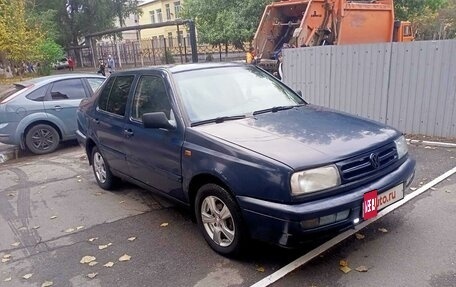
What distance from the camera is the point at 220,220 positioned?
350 cm

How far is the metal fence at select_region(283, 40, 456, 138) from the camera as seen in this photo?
656cm

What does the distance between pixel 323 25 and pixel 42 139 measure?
7.87 meters

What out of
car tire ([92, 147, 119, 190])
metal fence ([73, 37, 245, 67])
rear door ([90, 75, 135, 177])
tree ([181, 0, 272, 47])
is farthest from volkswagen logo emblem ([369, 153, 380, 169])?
tree ([181, 0, 272, 47])

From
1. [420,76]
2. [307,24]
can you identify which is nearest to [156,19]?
[307,24]

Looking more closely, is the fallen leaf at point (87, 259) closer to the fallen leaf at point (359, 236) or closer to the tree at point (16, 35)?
the fallen leaf at point (359, 236)

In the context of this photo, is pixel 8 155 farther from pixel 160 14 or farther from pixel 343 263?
pixel 160 14

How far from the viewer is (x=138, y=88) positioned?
4.55 m

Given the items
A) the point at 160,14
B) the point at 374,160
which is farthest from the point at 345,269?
the point at 160,14

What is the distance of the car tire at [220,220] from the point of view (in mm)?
3279

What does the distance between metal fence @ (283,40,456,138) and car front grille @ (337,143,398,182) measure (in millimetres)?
3873

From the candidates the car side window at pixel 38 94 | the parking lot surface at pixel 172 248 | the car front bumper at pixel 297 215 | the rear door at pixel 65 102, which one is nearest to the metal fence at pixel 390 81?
the parking lot surface at pixel 172 248

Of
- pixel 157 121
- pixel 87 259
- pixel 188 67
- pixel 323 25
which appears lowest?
pixel 87 259

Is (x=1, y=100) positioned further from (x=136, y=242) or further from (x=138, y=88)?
(x=136, y=242)

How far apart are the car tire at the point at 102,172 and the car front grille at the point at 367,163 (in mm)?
3440
